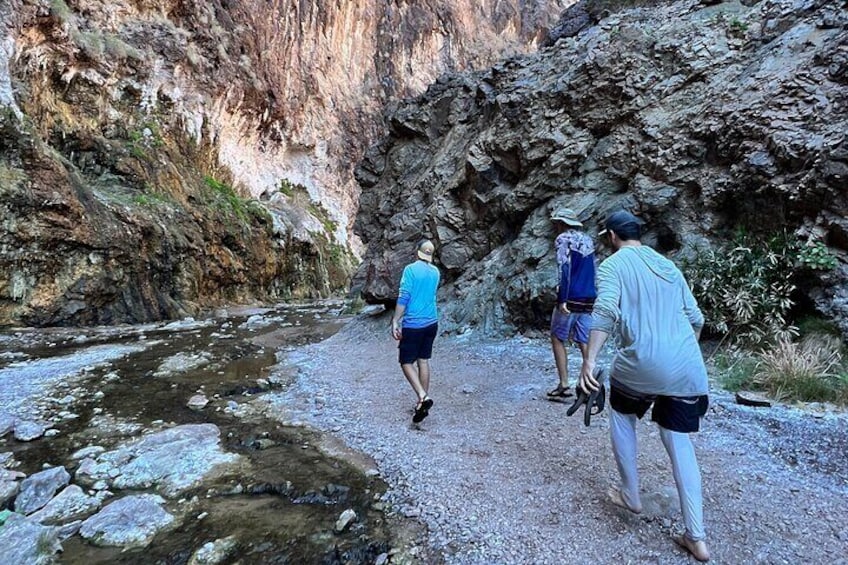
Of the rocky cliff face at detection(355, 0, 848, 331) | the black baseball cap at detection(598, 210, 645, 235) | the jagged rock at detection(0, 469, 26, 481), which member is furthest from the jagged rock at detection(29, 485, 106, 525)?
the rocky cliff face at detection(355, 0, 848, 331)

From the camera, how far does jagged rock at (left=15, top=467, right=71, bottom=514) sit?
3101mm

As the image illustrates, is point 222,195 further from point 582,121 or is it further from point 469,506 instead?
point 469,506

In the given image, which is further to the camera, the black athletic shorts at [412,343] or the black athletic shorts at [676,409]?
the black athletic shorts at [412,343]

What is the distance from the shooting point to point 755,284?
5809 mm

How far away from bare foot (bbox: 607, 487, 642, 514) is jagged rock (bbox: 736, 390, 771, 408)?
2.52 meters

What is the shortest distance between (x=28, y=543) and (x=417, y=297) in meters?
3.19

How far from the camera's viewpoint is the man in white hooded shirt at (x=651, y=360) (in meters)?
2.33

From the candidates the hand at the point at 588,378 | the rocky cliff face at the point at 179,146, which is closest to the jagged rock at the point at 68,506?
the hand at the point at 588,378

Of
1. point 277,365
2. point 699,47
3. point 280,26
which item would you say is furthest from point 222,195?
point 699,47

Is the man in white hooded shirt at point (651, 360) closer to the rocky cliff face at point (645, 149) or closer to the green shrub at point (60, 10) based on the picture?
the rocky cliff face at point (645, 149)

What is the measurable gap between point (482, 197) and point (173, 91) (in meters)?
18.5

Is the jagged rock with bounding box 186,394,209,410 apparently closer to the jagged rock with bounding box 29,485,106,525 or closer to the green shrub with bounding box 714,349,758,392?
the jagged rock with bounding box 29,485,106,525

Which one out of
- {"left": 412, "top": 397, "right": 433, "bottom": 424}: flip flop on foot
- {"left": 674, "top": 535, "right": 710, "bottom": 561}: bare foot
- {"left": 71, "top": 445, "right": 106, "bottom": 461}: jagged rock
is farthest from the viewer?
{"left": 412, "top": 397, "right": 433, "bottom": 424}: flip flop on foot

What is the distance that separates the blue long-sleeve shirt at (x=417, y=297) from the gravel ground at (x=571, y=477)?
103 cm
